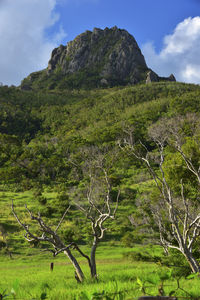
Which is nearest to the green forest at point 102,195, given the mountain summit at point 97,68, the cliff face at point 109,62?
the mountain summit at point 97,68

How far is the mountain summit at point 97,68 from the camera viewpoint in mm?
169625

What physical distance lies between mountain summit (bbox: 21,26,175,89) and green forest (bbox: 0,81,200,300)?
38.8 meters

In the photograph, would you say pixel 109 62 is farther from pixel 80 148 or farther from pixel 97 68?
pixel 80 148

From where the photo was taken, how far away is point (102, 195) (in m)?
32.6

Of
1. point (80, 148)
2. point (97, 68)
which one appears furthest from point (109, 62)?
point (80, 148)

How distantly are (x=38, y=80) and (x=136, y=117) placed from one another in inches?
5205

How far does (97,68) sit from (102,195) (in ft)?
558

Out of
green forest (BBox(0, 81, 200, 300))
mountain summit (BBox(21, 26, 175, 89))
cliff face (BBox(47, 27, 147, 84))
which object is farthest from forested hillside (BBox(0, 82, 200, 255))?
cliff face (BBox(47, 27, 147, 84))

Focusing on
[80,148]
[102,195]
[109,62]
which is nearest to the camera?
[102,195]

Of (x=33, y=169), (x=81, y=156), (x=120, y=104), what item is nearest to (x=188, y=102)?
(x=120, y=104)

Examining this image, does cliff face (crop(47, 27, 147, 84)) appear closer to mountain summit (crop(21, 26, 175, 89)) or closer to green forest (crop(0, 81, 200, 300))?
mountain summit (crop(21, 26, 175, 89))

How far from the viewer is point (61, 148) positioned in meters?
67.8

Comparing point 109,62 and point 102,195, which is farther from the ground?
point 109,62

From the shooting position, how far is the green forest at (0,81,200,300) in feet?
14.1
